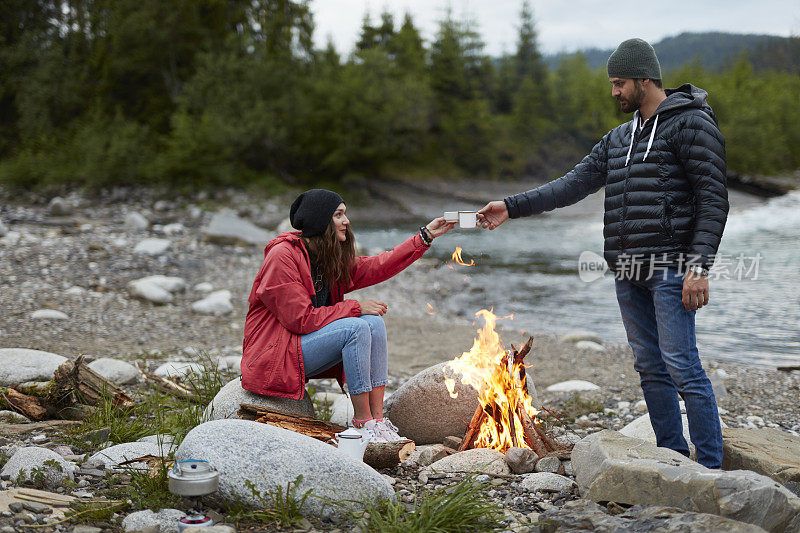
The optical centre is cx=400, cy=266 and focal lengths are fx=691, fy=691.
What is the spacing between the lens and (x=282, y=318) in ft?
12.8

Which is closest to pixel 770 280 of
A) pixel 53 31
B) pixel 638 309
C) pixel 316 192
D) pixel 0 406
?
pixel 638 309

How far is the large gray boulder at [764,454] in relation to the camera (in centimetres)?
348

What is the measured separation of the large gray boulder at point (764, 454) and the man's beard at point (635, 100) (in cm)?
193

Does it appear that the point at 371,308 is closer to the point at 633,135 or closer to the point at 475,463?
the point at 475,463

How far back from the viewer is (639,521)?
2.71 meters

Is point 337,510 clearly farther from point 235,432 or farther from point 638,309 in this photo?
point 638,309

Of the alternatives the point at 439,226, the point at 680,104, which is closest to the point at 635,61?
the point at 680,104

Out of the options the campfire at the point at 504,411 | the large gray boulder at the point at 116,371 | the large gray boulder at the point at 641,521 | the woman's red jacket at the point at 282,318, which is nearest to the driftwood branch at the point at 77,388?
the large gray boulder at the point at 116,371

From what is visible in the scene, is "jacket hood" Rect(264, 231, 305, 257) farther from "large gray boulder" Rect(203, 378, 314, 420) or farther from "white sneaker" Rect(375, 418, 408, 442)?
"white sneaker" Rect(375, 418, 408, 442)

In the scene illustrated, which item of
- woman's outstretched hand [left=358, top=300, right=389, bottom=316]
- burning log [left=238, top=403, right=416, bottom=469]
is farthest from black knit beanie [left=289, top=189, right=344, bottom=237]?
burning log [left=238, top=403, right=416, bottom=469]

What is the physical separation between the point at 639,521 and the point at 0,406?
4.05 meters

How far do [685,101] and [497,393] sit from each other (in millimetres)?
1953

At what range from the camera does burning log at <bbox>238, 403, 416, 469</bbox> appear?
3.80 meters

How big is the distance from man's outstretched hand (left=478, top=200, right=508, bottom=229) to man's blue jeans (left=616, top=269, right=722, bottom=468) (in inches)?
35.9
